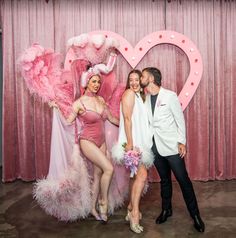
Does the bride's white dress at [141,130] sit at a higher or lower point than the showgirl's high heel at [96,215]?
higher

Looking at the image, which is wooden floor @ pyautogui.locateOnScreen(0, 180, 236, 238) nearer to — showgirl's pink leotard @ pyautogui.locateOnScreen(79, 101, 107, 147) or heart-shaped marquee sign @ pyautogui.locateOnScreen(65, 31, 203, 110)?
showgirl's pink leotard @ pyautogui.locateOnScreen(79, 101, 107, 147)

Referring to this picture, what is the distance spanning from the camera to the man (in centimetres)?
305

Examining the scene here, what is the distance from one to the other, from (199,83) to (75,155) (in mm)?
2231

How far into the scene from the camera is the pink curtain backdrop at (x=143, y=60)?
4617 millimetres

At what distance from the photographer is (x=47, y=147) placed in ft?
15.6

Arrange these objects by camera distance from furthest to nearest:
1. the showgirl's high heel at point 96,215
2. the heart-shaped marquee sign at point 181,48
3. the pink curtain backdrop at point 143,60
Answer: the pink curtain backdrop at point 143,60 < the heart-shaped marquee sign at point 181,48 < the showgirl's high heel at point 96,215

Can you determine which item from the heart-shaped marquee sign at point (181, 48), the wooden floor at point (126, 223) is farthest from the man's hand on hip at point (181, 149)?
the heart-shaped marquee sign at point (181, 48)

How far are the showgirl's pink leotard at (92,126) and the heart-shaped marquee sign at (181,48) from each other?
1332 mm

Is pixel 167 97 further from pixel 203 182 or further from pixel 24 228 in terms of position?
pixel 203 182

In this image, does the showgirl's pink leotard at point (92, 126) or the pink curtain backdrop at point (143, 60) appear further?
the pink curtain backdrop at point (143, 60)

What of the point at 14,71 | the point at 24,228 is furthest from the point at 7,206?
the point at 14,71

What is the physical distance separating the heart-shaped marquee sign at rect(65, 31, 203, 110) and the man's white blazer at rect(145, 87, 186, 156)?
4.91 ft

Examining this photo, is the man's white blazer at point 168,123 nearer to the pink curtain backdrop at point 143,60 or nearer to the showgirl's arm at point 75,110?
the showgirl's arm at point 75,110

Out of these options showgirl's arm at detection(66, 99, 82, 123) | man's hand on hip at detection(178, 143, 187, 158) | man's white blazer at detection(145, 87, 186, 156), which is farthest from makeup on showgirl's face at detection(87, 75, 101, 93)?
man's hand on hip at detection(178, 143, 187, 158)
